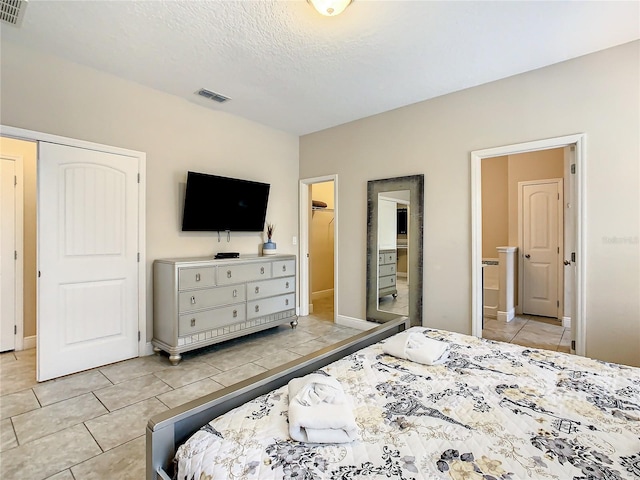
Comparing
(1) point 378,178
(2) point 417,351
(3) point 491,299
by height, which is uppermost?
(1) point 378,178

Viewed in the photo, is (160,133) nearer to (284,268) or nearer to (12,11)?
(12,11)

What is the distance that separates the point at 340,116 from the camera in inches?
166

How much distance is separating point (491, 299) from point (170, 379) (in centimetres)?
460

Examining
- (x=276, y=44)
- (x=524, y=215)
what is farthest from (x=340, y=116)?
(x=524, y=215)

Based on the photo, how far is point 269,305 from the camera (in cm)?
403

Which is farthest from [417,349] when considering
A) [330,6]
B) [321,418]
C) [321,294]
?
[321,294]

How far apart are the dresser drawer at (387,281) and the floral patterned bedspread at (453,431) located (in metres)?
2.37

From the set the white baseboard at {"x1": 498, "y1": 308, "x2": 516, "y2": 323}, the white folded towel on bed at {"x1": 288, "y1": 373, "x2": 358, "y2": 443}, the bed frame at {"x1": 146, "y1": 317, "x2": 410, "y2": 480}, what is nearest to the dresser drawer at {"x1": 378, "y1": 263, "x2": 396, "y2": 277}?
the white baseboard at {"x1": 498, "y1": 308, "x2": 516, "y2": 323}

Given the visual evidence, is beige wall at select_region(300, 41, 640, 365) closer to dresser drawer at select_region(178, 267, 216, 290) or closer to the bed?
the bed

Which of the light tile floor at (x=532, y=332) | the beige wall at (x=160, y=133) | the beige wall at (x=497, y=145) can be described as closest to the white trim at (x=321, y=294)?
the beige wall at (x=160, y=133)

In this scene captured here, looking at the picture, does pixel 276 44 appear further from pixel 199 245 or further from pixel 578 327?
pixel 578 327

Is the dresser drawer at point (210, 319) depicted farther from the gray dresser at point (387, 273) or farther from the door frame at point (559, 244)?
the door frame at point (559, 244)

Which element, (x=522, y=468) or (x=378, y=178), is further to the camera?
(x=378, y=178)

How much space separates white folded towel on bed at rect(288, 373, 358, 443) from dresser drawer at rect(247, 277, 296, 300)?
2.69 m
